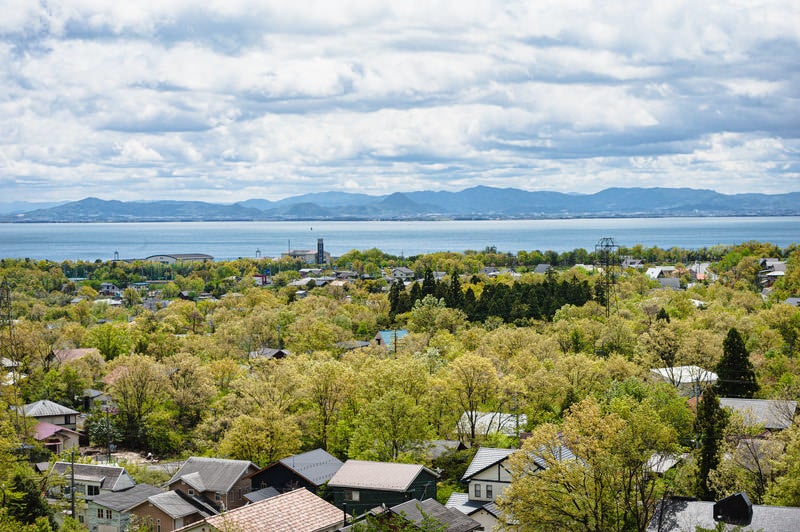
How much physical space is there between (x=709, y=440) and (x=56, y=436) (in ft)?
100

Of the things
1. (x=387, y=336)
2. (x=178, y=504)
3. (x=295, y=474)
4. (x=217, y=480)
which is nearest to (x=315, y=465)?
(x=295, y=474)

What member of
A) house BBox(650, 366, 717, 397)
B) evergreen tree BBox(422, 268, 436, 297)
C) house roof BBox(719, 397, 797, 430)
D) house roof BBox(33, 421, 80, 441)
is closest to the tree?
house roof BBox(719, 397, 797, 430)

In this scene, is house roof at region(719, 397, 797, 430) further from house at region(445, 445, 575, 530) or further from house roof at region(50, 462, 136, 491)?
house roof at region(50, 462, 136, 491)

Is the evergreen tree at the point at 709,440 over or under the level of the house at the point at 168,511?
over

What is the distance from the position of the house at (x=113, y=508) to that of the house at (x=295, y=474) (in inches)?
153

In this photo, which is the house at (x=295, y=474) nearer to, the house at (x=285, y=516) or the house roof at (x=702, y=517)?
the house at (x=285, y=516)

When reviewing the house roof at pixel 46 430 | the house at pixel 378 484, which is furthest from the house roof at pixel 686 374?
the house roof at pixel 46 430

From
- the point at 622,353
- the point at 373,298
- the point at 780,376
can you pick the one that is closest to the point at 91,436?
the point at 622,353

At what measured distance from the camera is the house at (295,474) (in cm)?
2995

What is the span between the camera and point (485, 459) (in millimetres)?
28984

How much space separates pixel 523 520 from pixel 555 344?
2673 centimetres

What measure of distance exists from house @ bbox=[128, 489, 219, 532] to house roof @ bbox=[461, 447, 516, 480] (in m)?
9.06

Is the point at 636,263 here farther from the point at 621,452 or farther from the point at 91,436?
the point at 621,452

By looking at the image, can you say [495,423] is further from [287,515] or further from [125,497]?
[125,497]
